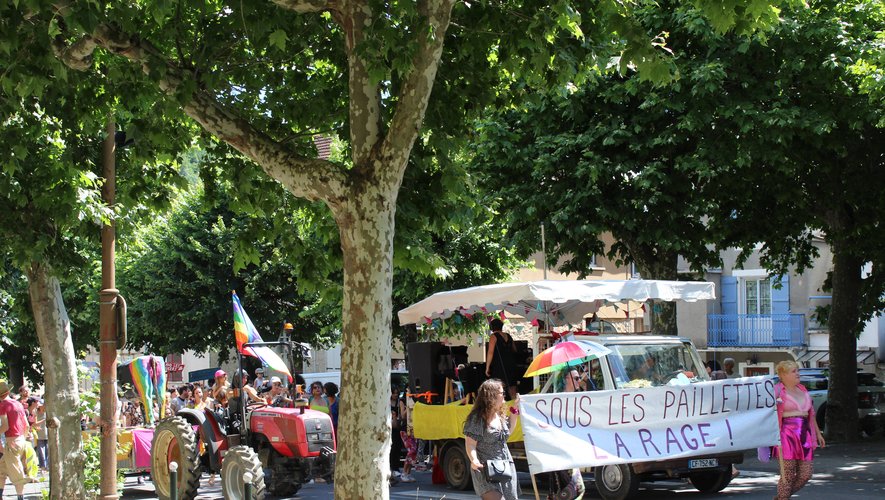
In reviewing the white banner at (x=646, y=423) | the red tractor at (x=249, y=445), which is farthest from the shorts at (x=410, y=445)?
the white banner at (x=646, y=423)

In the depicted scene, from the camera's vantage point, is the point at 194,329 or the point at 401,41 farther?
the point at 194,329

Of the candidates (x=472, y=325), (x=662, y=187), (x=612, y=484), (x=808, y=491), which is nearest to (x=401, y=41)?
(x=612, y=484)

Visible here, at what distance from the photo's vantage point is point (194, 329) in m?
37.1

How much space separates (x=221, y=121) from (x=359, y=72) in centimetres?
133

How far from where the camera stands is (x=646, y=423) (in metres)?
12.6

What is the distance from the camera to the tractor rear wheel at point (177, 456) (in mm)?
15656

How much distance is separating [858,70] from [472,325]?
1593cm

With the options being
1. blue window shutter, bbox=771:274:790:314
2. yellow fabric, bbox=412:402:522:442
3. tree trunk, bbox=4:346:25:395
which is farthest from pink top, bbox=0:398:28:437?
tree trunk, bbox=4:346:25:395

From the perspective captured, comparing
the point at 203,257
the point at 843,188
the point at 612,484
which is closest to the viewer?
the point at 612,484

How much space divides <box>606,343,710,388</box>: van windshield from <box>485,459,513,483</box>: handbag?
4.90m

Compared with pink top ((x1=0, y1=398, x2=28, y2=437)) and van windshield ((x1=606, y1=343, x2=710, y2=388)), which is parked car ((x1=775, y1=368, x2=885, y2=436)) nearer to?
van windshield ((x1=606, y1=343, x2=710, y2=388))

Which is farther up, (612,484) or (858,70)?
(858,70)

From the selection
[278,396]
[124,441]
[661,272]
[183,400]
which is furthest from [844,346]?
[124,441]

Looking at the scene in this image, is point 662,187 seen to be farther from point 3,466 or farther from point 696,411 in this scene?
point 3,466
